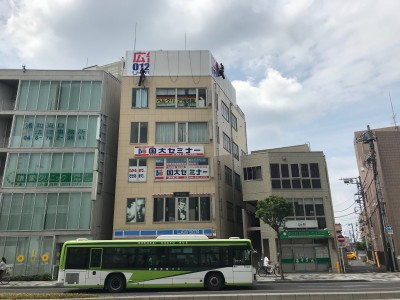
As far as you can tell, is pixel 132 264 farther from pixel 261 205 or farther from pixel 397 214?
pixel 397 214

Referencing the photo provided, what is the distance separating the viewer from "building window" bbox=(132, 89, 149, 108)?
3544 centimetres

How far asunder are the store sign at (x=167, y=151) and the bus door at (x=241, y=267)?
50.3 ft

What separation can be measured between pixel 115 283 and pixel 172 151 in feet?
53.9

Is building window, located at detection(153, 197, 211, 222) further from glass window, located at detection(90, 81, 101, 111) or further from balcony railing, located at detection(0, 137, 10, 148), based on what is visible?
balcony railing, located at detection(0, 137, 10, 148)

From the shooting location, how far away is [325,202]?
34750 millimetres

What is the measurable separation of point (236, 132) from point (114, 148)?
55.7ft

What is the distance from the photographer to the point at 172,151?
33.6 m

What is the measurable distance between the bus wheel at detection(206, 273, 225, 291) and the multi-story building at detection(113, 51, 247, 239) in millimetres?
12729

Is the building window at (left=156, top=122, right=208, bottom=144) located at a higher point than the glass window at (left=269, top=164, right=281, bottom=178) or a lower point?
higher

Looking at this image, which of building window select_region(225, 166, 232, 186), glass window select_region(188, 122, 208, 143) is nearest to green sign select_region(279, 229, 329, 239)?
building window select_region(225, 166, 232, 186)

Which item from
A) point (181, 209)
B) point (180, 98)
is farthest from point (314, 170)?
point (180, 98)

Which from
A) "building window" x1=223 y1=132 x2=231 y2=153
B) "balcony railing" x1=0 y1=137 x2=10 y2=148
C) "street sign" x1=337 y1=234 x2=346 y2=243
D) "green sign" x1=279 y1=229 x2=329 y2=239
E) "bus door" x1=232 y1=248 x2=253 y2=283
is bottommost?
"bus door" x1=232 y1=248 x2=253 y2=283

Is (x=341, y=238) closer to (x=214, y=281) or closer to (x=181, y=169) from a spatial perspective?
(x=181, y=169)

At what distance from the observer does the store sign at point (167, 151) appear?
33.5 metres
